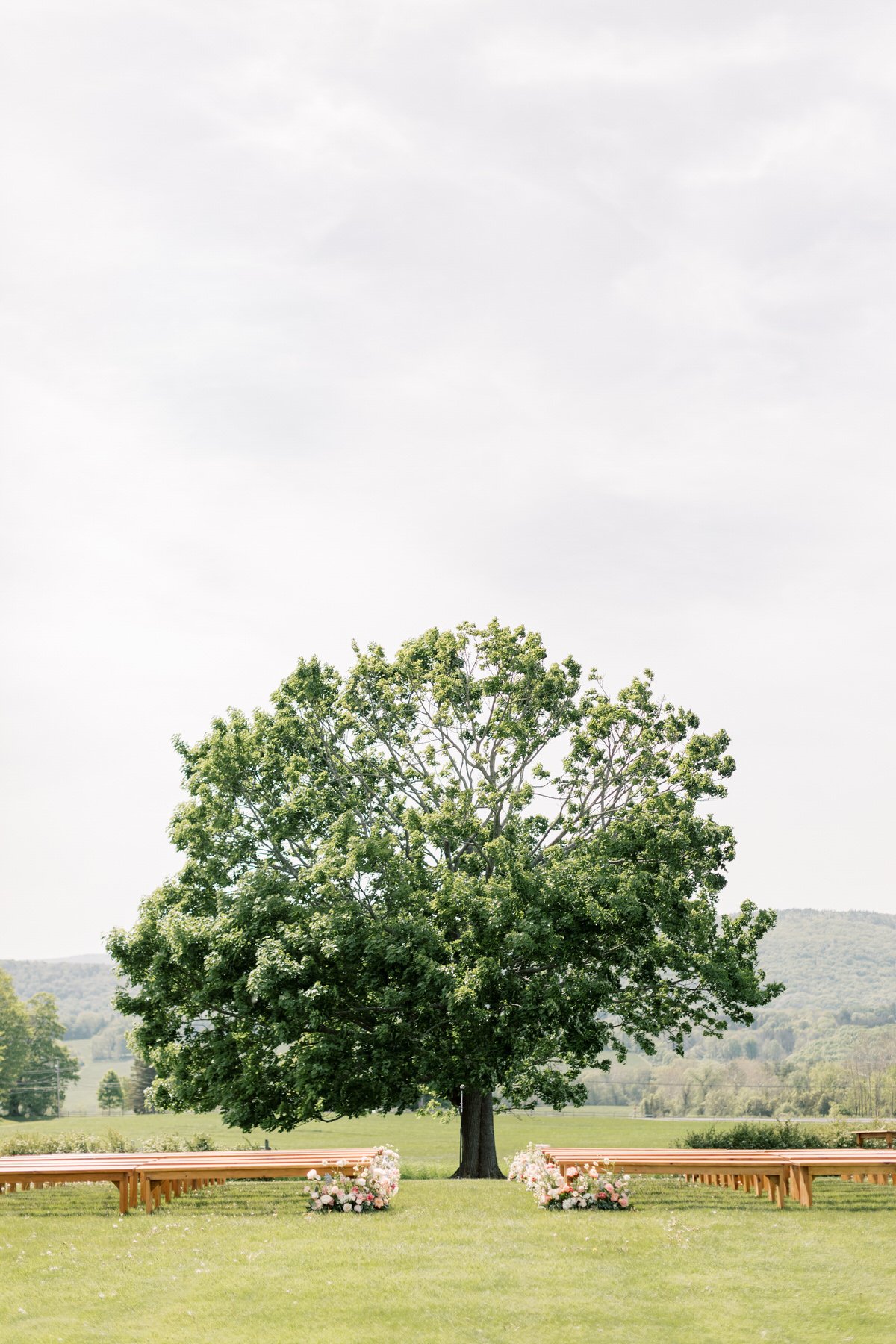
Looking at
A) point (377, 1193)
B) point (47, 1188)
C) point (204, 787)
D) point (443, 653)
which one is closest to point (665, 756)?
point (443, 653)

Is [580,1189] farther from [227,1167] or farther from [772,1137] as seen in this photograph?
[772,1137]

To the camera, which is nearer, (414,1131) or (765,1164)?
A: (765,1164)

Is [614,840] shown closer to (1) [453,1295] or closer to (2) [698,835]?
(2) [698,835]

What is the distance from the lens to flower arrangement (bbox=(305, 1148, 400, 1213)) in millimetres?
12781

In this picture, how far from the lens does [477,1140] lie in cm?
2164

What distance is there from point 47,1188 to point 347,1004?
249 inches

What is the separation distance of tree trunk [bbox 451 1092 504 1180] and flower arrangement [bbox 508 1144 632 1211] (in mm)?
7940

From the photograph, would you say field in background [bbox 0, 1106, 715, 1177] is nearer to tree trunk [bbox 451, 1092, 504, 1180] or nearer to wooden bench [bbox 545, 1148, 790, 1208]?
tree trunk [bbox 451, 1092, 504, 1180]

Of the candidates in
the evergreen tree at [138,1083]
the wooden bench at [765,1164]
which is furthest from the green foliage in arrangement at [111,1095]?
the wooden bench at [765,1164]

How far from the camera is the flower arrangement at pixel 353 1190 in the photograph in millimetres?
12781

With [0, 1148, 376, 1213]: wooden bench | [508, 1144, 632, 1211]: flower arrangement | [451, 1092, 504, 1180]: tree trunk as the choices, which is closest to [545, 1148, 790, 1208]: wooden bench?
[508, 1144, 632, 1211]: flower arrangement

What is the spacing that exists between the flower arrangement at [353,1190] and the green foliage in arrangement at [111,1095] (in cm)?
9336

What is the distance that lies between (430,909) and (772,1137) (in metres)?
10.5

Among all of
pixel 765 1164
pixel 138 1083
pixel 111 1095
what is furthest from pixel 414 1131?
pixel 765 1164
